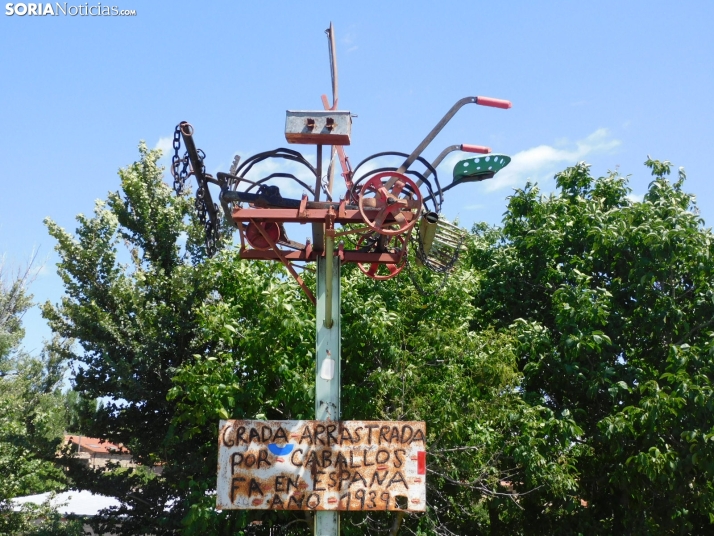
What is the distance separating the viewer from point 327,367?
621 centimetres

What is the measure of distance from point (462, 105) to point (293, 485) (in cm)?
336

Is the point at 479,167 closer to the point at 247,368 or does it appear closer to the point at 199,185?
the point at 199,185

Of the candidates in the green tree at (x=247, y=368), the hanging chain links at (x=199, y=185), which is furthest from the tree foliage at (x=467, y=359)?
the hanging chain links at (x=199, y=185)

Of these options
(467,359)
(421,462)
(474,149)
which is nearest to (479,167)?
(474,149)

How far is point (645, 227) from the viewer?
11.0 meters

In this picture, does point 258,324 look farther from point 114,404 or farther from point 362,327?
point 114,404

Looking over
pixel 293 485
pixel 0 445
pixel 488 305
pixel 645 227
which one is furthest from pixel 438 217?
pixel 0 445

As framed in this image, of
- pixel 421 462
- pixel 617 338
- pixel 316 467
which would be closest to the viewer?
pixel 316 467

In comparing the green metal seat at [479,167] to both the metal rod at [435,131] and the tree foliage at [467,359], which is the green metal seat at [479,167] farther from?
the tree foliage at [467,359]

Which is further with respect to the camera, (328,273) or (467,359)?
(467,359)

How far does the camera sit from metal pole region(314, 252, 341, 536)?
6016mm

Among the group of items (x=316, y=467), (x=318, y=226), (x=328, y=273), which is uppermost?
(x=318, y=226)

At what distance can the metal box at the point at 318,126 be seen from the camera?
6.06 metres

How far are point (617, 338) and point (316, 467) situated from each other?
24.5 ft
